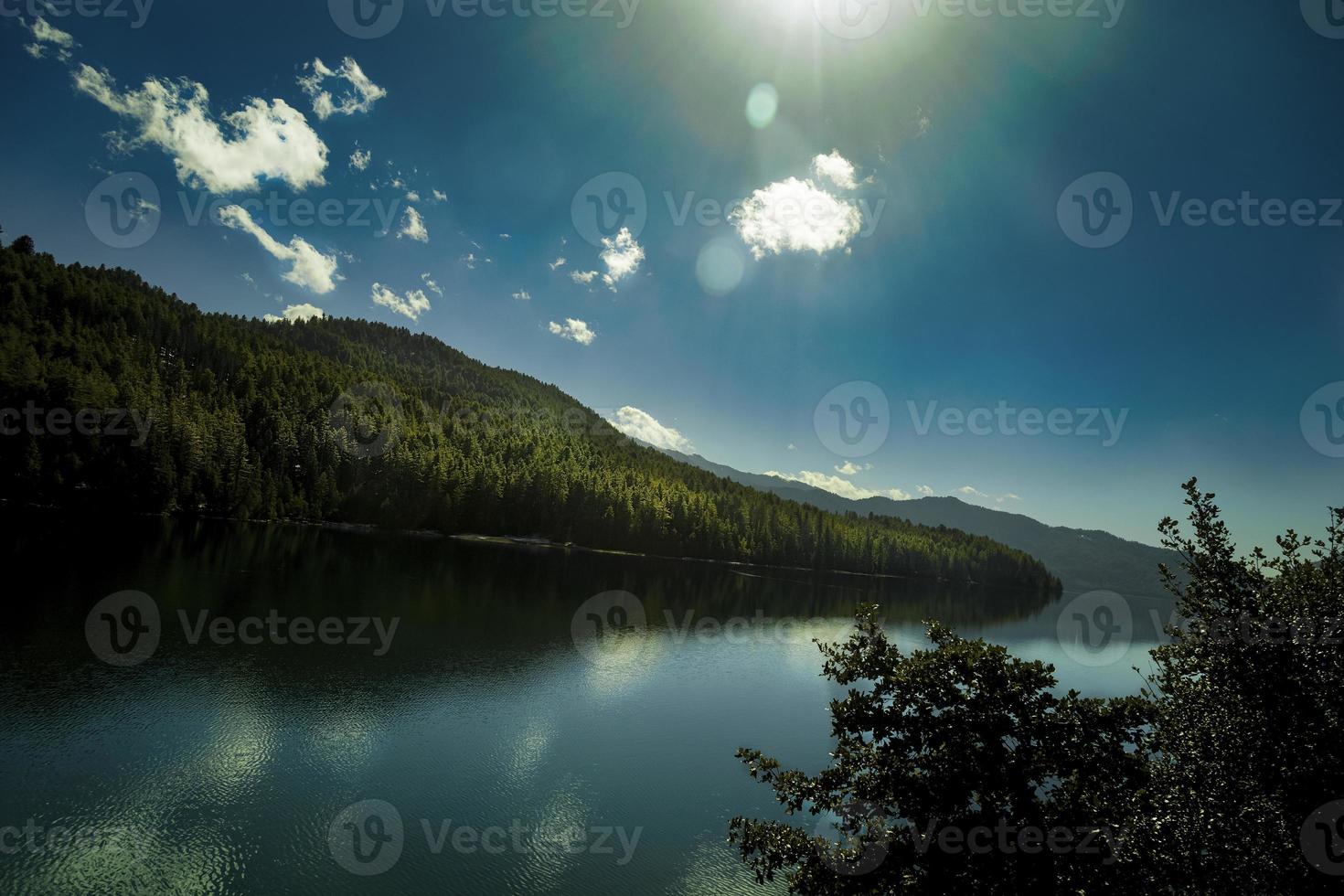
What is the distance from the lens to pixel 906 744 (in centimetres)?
1273

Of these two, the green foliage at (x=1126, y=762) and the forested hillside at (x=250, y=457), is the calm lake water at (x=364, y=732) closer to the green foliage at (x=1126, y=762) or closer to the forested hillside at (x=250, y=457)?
the green foliage at (x=1126, y=762)

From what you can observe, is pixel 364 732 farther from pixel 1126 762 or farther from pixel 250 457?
pixel 250 457

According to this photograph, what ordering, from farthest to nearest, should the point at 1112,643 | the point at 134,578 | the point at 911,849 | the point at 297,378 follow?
the point at 297,378 → the point at 1112,643 → the point at 134,578 → the point at 911,849

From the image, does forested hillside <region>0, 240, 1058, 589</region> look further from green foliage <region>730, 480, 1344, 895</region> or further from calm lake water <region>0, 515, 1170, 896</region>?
green foliage <region>730, 480, 1344, 895</region>

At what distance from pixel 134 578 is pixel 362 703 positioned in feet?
141

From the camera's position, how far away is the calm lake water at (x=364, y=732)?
66.2 feet

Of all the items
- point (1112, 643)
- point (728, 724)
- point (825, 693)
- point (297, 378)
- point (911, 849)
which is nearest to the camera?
point (911, 849)

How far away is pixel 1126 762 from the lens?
1203 centimetres

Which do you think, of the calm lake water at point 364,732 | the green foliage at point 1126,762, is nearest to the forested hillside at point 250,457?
the calm lake water at point 364,732

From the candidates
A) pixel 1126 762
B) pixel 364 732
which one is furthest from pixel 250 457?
pixel 1126 762

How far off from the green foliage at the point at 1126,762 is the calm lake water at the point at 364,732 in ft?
41.3

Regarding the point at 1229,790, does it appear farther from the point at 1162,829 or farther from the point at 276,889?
the point at 276,889

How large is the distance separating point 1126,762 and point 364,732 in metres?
34.8

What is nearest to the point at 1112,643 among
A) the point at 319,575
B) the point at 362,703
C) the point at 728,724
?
the point at 728,724
